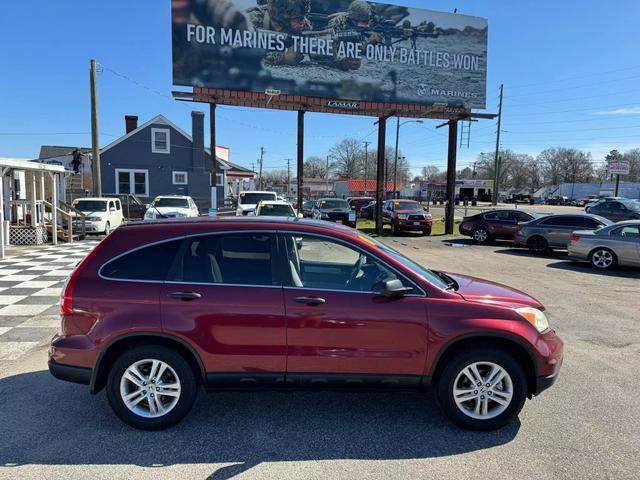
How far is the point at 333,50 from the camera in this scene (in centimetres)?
1933

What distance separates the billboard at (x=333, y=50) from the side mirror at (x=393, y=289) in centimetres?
1667

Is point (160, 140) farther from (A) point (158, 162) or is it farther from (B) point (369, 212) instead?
(B) point (369, 212)

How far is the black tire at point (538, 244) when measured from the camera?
1602cm

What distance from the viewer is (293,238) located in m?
3.87

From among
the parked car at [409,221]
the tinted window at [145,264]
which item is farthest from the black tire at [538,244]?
the tinted window at [145,264]

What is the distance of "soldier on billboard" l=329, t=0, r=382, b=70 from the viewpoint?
1931 cm

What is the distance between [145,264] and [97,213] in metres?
17.1

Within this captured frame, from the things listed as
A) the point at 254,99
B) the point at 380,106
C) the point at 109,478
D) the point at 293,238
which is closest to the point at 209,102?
the point at 254,99

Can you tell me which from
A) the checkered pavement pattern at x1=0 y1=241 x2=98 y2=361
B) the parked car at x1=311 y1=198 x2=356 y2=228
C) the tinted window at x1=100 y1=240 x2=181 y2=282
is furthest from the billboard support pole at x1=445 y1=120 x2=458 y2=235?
the tinted window at x1=100 y1=240 x2=181 y2=282

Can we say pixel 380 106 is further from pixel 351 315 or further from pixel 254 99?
pixel 351 315

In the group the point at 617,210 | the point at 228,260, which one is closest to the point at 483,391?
the point at 228,260

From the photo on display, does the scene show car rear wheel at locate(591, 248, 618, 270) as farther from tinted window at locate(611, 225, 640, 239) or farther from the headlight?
the headlight

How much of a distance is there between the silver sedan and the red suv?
10313mm

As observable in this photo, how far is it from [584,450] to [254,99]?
17998 millimetres
